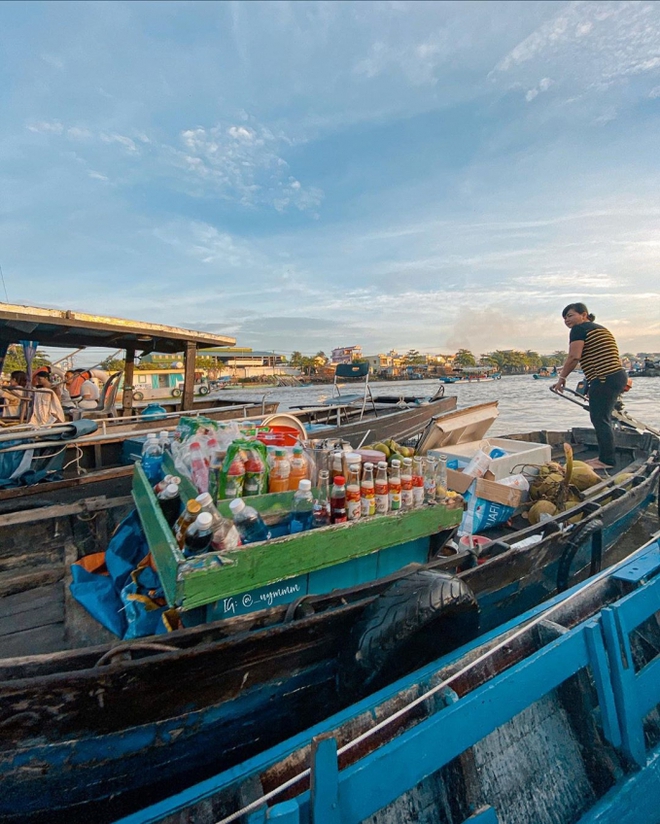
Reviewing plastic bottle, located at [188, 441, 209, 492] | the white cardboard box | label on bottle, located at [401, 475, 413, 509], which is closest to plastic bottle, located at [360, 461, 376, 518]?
label on bottle, located at [401, 475, 413, 509]

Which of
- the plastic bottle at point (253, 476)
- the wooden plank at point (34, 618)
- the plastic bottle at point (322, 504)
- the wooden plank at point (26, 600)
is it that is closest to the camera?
the plastic bottle at point (322, 504)

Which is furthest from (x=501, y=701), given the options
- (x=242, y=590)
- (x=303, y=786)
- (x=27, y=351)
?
(x=27, y=351)

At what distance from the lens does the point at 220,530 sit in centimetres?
219

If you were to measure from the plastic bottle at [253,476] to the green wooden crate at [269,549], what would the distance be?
0.31 ft

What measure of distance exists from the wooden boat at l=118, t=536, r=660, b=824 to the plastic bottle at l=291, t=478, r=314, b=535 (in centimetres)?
101

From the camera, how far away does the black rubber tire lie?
83.7 inches

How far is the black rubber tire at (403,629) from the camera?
6.97 ft

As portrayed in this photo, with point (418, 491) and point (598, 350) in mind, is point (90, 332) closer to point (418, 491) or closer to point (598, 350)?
point (418, 491)

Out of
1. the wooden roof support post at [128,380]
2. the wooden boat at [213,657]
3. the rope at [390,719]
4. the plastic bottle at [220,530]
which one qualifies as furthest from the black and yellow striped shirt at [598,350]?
the wooden roof support post at [128,380]

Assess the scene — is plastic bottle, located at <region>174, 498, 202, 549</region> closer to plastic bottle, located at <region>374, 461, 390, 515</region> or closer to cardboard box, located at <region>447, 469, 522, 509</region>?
plastic bottle, located at <region>374, 461, 390, 515</region>

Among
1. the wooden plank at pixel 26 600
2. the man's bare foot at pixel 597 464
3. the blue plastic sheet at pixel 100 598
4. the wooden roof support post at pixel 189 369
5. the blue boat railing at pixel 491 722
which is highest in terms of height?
the wooden roof support post at pixel 189 369

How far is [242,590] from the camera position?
2.10 m

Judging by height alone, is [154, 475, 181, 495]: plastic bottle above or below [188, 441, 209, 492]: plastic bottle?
below

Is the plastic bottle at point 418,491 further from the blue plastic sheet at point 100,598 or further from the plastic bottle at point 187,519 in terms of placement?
the blue plastic sheet at point 100,598
